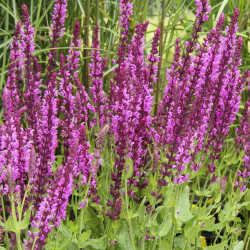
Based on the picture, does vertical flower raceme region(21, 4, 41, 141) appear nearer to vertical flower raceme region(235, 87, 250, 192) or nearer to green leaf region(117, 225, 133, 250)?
green leaf region(117, 225, 133, 250)

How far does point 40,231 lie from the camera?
6.49 feet

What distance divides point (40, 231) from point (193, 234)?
3.00 feet

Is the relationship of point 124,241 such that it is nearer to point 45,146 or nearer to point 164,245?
point 164,245

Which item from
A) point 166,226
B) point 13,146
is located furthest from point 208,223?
point 13,146

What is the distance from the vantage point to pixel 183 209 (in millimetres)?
2705

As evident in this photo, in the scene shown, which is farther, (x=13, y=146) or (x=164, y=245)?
(x=164, y=245)

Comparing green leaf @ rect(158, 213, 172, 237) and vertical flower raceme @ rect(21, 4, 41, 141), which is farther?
vertical flower raceme @ rect(21, 4, 41, 141)

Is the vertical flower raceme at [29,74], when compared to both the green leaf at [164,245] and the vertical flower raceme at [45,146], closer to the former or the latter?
the vertical flower raceme at [45,146]

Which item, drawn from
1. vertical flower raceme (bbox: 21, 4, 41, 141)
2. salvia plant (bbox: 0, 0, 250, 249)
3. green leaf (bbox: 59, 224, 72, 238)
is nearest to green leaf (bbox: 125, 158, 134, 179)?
salvia plant (bbox: 0, 0, 250, 249)

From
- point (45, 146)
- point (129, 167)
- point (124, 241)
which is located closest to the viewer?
point (45, 146)

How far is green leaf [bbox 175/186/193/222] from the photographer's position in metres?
2.62

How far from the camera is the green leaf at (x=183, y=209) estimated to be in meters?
2.62

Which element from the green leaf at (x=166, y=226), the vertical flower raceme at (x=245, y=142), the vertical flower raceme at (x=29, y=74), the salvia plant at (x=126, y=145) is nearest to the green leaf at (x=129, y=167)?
the salvia plant at (x=126, y=145)

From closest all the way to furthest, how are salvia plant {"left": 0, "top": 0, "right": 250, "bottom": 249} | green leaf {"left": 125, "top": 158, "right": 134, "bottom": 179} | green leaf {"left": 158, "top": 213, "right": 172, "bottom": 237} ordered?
salvia plant {"left": 0, "top": 0, "right": 250, "bottom": 249} < green leaf {"left": 125, "top": 158, "right": 134, "bottom": 179} < green leaf {"left": 158, "top": 213, "right": 172, "bottom": 237}
